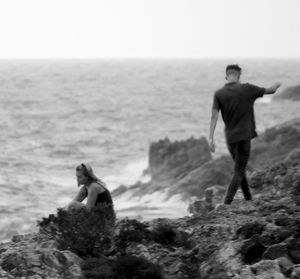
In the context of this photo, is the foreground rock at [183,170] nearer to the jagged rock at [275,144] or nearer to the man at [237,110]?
the jagged rock at [275,144]

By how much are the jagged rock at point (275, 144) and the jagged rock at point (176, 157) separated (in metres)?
2.41

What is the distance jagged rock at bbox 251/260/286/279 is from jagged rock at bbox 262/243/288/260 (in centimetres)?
20

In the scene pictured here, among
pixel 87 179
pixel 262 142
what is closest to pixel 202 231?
pixel 87 179

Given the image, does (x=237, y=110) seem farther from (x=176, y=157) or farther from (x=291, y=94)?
(x=291, y=94)

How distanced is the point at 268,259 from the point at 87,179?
2889mm

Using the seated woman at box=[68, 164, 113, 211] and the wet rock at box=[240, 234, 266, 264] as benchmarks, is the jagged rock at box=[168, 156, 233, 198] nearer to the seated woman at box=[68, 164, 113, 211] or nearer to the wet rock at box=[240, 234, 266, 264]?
the seated woman at box=[68, 164, 113, 211]

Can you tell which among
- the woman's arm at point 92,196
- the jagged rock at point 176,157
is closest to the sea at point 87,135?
the jagged rock at point 176,157

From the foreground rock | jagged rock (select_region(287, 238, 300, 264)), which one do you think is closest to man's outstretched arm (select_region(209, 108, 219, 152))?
jagged rock (select_region(287, 238, 300, 264))

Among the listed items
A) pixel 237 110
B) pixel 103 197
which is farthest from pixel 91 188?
pixel 237 110

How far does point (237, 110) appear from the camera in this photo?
923cm

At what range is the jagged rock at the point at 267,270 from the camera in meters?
6.71

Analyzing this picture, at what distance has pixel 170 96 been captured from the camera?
269ft

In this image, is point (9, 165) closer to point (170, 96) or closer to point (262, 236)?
point (262, 236)

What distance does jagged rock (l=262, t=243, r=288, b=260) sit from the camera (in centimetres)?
709
